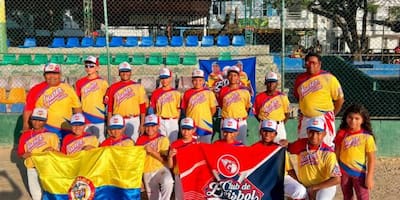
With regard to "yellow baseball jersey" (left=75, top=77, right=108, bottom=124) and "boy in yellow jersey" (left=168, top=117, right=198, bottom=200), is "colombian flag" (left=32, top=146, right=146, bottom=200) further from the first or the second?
"yellow baseball jersey" (left=75, top=77, right=108, bottom=124)

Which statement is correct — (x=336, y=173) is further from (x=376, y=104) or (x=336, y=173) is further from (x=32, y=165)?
(x=376, y=104)

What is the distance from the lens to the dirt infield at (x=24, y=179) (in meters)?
7.16

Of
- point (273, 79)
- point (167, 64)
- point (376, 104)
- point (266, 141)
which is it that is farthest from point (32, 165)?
point (376, 104)

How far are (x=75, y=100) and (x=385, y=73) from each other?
16.0m

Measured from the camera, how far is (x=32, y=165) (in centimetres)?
598

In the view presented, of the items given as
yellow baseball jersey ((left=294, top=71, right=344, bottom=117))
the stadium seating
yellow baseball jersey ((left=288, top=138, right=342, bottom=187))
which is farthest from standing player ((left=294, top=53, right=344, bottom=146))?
the stadium seating

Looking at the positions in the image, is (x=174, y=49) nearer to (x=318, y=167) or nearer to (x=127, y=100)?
(x=127, y=100)

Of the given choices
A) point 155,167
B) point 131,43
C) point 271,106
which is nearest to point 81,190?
point 155,167

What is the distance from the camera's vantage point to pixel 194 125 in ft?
20.9

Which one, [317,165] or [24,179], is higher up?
[317,165]

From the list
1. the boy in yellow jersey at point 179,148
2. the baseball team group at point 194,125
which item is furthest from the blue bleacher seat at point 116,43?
the boy in yellow jersey at point 179,148

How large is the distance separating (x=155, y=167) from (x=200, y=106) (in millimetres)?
1877

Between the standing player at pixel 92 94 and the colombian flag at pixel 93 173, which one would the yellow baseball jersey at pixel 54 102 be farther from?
the colombian flag at pixel 93 173

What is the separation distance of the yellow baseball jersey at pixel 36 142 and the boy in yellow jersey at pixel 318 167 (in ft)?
9.53
